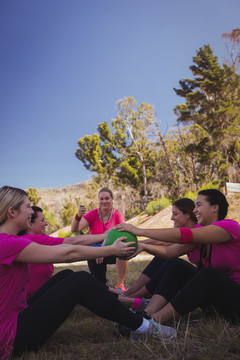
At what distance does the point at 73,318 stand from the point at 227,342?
1966 mm

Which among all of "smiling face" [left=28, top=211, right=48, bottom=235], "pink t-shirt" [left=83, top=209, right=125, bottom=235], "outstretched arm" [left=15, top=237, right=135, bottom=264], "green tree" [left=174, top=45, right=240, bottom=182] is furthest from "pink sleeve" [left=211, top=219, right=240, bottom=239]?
"green tree" [left=174, top=45, right=240, bottom=182]

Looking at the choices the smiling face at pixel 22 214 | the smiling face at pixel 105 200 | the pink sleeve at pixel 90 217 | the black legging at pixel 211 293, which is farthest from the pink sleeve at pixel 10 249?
the pink sleeve at pixel 90 217

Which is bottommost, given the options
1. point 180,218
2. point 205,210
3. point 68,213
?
point 68,213

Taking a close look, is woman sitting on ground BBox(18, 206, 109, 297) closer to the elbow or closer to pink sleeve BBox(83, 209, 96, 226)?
the elbow

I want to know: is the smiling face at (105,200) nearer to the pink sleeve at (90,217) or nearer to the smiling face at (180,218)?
the pink sleeve at (90,217)

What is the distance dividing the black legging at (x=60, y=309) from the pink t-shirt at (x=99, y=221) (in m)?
2.98

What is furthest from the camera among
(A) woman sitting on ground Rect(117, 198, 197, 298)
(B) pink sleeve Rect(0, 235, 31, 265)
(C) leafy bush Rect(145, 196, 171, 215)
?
(C) leafy bush Rect(145, 196, 171, 215)

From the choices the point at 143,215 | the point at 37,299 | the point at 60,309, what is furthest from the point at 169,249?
the point at 143,215

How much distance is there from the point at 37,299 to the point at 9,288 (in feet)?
0.84

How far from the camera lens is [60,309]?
2.13m

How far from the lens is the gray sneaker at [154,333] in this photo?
7.58 ft

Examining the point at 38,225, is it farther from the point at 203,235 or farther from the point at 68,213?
the point at 68,213

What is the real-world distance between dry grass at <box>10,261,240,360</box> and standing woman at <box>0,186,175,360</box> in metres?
0.14

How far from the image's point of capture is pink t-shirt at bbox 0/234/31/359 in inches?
78.0
